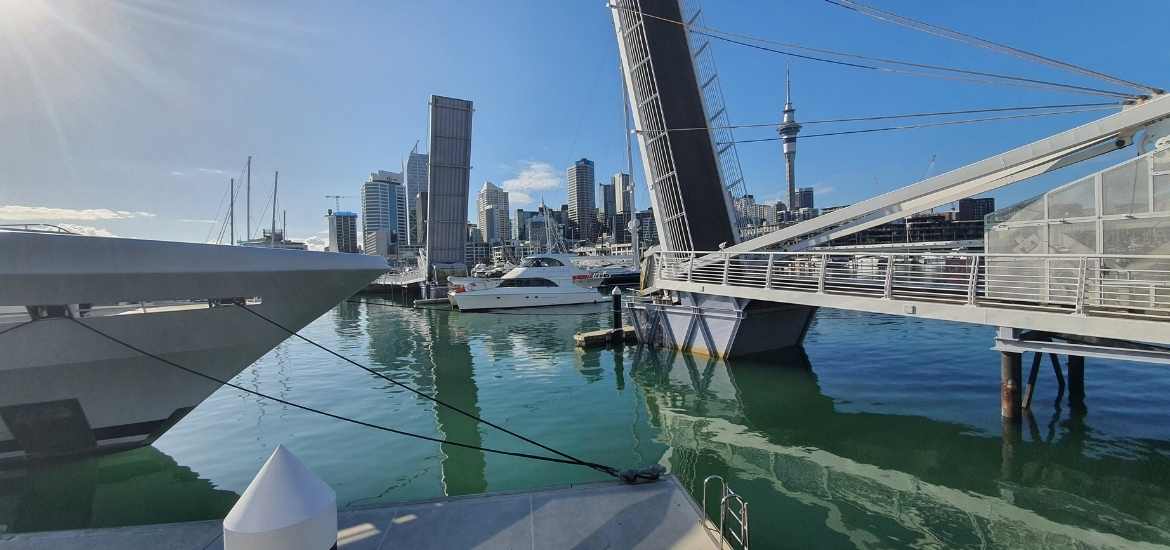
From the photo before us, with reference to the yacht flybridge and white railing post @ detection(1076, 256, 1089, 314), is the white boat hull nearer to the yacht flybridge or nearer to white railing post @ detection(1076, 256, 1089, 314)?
the yacht flybridge

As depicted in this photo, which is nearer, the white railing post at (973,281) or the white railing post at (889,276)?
the white railing post at (973,281)

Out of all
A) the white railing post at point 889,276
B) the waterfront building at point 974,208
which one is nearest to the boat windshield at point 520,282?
the white railing post at point 889,276

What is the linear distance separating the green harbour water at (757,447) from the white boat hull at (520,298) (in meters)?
18.7

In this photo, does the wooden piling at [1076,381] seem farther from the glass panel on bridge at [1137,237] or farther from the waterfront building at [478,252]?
the waterfront building at [478,252]

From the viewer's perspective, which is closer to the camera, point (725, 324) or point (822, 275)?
point (822, 275)

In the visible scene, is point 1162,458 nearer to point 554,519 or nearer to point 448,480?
point 554,519

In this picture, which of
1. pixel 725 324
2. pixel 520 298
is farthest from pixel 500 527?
pixel 520 298

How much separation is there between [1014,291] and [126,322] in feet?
52.6

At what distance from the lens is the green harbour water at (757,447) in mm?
6152

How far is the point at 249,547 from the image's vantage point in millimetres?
3326

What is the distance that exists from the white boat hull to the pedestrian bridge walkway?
23.2m

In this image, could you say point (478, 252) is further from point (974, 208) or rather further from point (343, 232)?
point (974, 208)

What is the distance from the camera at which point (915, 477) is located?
7.25m

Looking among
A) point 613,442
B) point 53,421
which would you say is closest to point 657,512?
point 613,442
